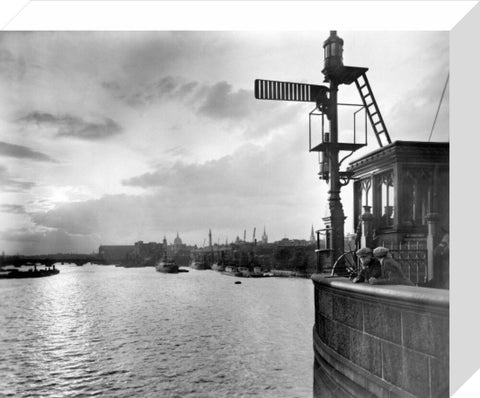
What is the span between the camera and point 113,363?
7285mm

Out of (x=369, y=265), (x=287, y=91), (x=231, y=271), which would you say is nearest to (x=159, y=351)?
(x=287, y=91)

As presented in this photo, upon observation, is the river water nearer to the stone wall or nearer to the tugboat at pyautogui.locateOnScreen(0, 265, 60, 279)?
the stone wall

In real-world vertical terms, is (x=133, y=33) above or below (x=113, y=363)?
above

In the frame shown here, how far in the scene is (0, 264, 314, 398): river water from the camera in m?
5.79

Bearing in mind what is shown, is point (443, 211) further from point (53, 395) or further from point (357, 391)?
point (53, 395)

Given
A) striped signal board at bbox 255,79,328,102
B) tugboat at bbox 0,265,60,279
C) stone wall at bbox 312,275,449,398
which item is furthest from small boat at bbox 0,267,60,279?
stone wall at bbox 312,275,449,398

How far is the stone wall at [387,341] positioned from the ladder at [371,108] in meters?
2.05

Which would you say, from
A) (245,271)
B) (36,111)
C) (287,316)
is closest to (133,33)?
(36,111)

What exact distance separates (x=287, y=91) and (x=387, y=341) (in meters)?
3.07

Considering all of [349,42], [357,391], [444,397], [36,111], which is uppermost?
[349,42]

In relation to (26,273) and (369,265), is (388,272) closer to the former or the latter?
(369,265)

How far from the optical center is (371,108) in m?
4.56

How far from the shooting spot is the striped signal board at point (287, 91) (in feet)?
14.5

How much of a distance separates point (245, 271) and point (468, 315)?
28.6m
